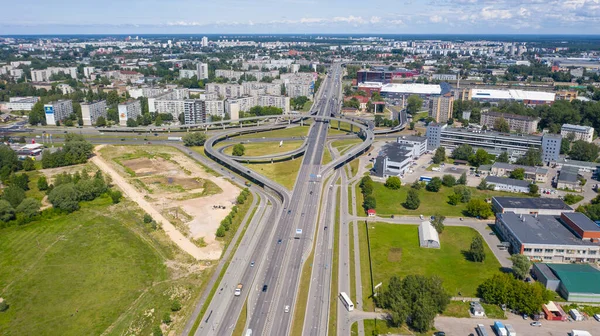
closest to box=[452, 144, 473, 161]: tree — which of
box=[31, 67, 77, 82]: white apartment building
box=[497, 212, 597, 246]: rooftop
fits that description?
box=[497, 212, 597, 246]: rooftop

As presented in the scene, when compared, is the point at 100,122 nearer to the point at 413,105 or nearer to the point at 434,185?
the point at 434,185

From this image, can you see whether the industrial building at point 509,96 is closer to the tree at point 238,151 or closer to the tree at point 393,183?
the tree at point 393,183

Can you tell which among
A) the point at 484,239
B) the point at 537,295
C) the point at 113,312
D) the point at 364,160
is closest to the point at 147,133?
the point at 364,160

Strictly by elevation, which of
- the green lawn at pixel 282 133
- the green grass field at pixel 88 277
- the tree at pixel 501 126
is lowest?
the green grass field at pixel 88 277

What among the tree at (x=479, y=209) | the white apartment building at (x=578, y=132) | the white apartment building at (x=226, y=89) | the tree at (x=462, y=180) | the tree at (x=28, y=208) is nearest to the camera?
the tree at (x=28, y=208)

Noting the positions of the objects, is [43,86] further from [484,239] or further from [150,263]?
[484,239]

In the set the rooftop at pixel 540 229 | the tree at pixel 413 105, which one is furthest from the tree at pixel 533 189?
the tree at pixel 413 105

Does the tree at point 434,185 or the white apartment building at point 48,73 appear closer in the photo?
the tree at point 434,185
